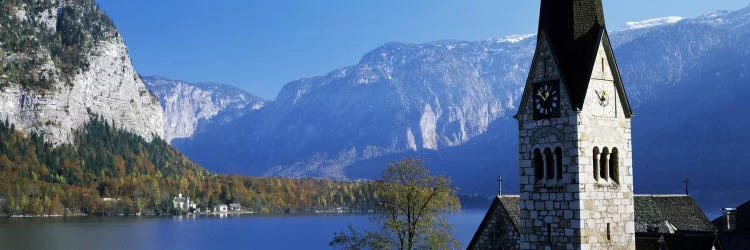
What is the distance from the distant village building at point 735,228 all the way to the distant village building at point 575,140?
55.5ft

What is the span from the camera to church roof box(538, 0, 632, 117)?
26.9m

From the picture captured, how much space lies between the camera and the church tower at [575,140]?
26250 mm

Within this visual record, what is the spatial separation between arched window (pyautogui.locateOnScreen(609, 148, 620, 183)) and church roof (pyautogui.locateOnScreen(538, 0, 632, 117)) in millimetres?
1490

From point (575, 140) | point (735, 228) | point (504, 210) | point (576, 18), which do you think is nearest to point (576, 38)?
point (576, 18)

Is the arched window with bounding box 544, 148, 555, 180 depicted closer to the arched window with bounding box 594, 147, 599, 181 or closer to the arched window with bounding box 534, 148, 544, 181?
the arched window with bounding box 534, 148, 544, 181

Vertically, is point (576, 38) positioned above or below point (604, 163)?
above

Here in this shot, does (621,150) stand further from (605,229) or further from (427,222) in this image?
(427,222)

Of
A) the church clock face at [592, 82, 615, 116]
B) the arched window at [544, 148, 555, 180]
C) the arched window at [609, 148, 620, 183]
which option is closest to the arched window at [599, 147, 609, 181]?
the arched window at [609, 148, 620, 183]

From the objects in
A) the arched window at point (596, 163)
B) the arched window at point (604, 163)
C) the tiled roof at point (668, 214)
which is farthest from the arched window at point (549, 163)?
the tiled roof at point (668, 214)

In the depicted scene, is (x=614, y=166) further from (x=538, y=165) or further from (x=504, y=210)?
(x=504, y=210)

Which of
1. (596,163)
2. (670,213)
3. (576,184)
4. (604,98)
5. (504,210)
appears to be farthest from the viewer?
(670,213)

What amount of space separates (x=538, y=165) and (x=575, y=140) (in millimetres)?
1928

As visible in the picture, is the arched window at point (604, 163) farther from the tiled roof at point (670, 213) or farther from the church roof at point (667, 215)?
the tiled roof at point (670, 213)

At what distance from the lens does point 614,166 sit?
2747cm
